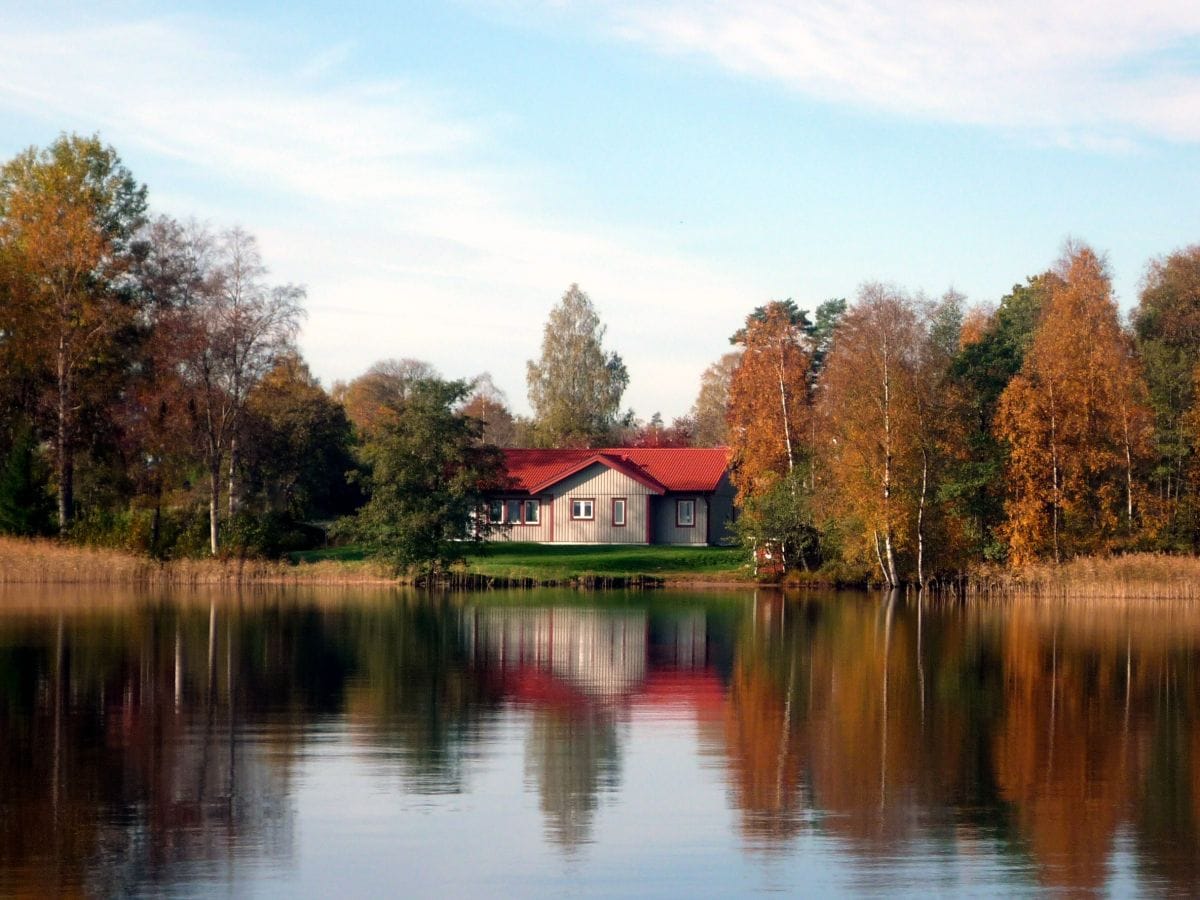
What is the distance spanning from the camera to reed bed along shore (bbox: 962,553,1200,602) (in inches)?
2039

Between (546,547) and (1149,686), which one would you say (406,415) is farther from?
(1149,686)

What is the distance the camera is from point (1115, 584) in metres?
53.1

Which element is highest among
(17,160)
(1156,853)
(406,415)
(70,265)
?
(17,160)

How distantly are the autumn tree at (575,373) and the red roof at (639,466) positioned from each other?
84.7 feet

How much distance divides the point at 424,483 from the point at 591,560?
10024 millimetres

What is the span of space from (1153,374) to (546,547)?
2757 centimetres

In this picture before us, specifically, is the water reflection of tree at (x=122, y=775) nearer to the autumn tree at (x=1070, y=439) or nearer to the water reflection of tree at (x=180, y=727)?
the water reflection of tree at (x=180, y=727)

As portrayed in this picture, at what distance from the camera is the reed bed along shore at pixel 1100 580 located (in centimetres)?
5178

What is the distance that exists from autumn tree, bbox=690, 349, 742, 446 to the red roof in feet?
106

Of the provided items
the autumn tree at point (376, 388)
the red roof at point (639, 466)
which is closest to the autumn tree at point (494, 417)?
the autumn tree at point (376, 388)

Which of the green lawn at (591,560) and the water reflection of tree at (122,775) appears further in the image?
the green lawn at (591,560)

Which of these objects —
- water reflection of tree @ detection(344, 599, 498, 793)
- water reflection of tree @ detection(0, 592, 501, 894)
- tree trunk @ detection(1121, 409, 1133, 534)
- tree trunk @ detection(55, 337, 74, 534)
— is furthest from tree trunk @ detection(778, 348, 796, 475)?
tree trunk @ detection(55, 337, 74, 534)

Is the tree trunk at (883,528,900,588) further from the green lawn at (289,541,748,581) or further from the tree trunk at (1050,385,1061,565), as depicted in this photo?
the tree trunk at (1050,385,1061,565)

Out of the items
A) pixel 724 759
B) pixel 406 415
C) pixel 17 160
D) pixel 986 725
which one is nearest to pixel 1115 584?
pixel 406 415
